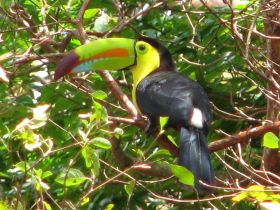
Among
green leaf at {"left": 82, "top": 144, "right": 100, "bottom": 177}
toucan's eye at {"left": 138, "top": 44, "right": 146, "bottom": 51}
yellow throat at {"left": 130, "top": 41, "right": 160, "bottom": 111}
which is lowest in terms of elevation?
yellow throat at {"left": 130, "top": 41, "right": 160, "bottom": 111}

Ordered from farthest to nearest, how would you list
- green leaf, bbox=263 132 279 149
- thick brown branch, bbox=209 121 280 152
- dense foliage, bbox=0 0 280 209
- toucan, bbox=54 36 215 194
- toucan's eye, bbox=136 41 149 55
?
1. toucan's eye, bbox=136 41 149 55
2. dense foliage, bbox=0 0 280 209
3. toucan, bbox=54 36 215 194
4. thick brown branch, bbox=209 121 280 152
5. green leaf, bbox=263 132 279 149

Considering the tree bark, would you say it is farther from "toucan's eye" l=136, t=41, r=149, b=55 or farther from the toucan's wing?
"toucan's eye" l=136, t=41, r=149, b=55

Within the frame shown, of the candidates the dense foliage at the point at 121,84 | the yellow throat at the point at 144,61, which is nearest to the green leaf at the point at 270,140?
the dense foliage at the point at 121,84

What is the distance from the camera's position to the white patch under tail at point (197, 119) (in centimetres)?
389

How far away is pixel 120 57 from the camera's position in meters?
4.51

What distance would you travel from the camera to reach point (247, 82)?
4.34 meters

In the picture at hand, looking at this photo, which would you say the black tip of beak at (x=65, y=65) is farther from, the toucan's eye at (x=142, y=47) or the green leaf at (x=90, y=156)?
the green leaf at (x=90, y=156)

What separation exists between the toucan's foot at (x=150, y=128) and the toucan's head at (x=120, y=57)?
0.41 meters

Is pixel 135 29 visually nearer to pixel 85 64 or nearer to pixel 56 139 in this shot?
pixel 85 64

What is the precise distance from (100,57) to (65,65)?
0.40 m

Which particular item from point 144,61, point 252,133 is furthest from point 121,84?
point 252,133

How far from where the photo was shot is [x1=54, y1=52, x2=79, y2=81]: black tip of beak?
12.9 ft

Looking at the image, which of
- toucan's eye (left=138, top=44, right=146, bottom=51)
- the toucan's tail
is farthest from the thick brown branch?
toucan's eye (left=138, top=44, right=146, bottom=51)

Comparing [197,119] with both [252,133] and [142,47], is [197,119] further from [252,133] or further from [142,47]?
[142,47]
